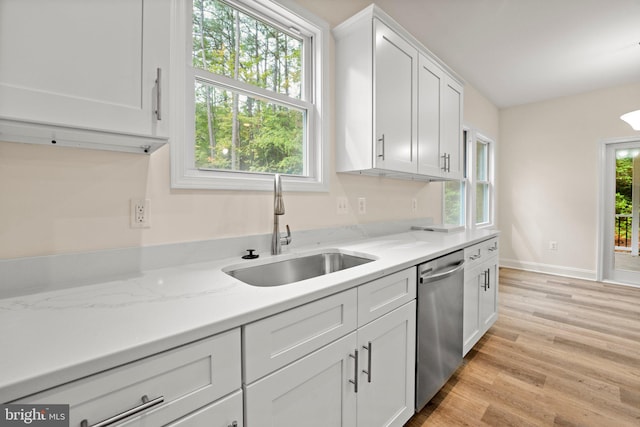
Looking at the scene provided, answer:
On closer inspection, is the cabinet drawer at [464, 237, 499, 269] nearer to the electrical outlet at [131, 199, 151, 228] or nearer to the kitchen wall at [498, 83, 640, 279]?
the electrical outlet at [131, 199, 151, 228]

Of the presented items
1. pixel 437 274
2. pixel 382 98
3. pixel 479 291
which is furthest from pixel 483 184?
pixel 437 274

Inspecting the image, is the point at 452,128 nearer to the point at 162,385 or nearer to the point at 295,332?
the point at 295,332

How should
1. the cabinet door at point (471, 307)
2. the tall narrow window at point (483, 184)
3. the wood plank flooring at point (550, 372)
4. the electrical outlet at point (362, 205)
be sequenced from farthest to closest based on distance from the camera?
the tall narrow window at point (483, 184) → the electrical outlet at point (362, 205) → the cabinet door at point (471, 307) → the wood plank flooring at point (550, 372)

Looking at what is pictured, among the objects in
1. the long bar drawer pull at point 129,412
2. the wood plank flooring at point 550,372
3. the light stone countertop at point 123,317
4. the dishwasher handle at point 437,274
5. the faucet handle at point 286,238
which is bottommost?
the wood plank flooring at point 550,372

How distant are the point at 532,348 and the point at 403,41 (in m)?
2.56

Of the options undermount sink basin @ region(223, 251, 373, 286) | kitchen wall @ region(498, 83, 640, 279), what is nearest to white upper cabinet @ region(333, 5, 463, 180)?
undermount sink basin @ region(223, 251, 373, 286)

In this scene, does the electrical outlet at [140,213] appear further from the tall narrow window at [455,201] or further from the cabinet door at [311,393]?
the tall narrow window at [455,201]

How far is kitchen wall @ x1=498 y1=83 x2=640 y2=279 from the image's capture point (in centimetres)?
403

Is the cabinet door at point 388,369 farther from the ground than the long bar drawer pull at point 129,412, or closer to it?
closer to it

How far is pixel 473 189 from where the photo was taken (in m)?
4.05

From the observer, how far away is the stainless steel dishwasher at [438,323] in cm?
148

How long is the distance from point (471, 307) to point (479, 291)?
194mm

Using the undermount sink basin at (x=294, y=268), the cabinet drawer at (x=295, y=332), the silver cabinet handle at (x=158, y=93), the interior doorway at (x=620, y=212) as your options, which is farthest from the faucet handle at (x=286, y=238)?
the interior doorway at (x=620, y=212)

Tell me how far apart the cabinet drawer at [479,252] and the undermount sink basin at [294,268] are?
0.87 meters
